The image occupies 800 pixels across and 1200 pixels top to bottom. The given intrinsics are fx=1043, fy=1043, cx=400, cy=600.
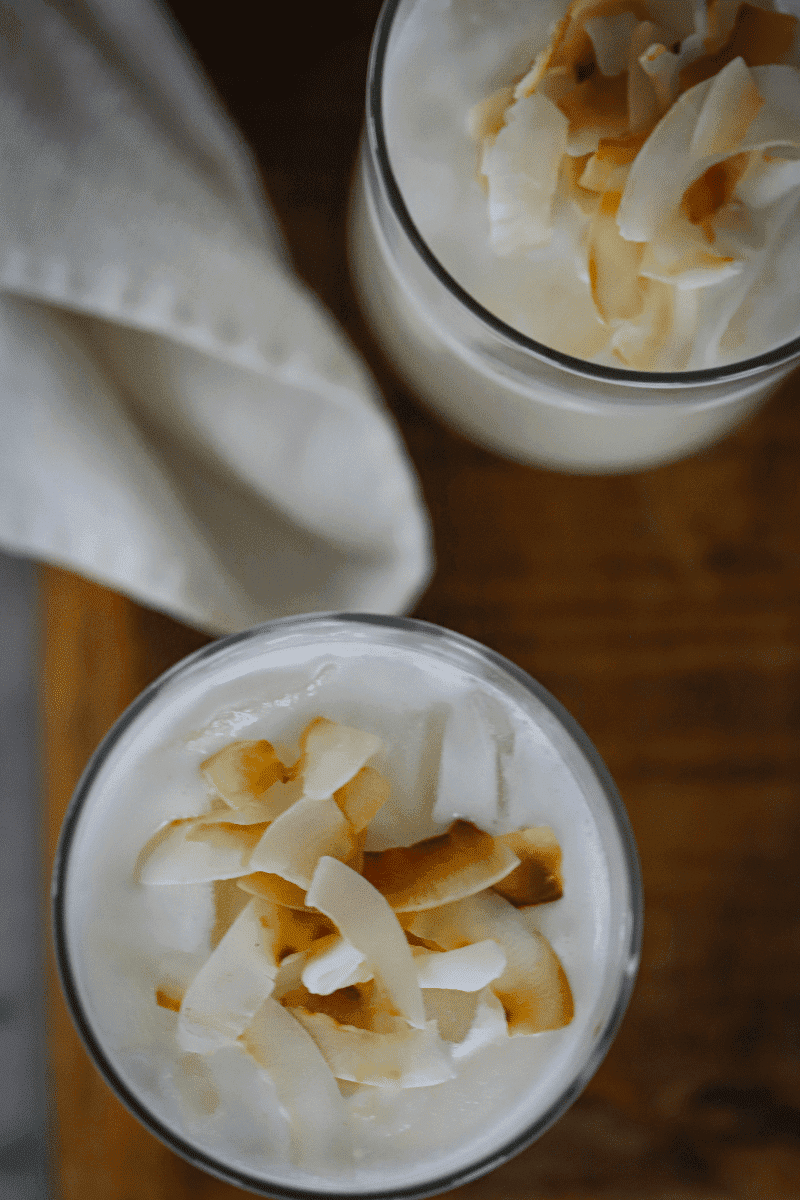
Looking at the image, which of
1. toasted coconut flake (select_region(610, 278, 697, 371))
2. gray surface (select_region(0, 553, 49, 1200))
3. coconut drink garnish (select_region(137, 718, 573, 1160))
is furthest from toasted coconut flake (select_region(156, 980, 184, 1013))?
gray surface (select_region(0, 553, 49, 1200))

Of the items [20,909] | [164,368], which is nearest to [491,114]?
[164,368]

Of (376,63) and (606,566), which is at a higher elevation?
(376,63)

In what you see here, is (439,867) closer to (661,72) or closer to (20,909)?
(661,72)

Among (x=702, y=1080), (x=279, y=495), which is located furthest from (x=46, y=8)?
(x=702, y=1080)

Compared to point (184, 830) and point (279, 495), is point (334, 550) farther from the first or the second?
point (184, 830)

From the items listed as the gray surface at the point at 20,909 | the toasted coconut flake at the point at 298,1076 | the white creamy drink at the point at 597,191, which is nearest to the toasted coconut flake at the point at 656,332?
the white creamy drink at the point at 597,191

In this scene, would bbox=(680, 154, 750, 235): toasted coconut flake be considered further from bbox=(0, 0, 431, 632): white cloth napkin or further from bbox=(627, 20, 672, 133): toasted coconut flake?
bbox=(0, 0, 431, 632): white cloth napkin

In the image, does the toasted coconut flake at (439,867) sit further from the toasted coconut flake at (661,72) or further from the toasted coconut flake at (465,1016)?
the toasted coconut flake at (661,72)
